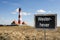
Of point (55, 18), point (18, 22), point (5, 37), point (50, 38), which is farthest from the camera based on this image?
point (18, 22)

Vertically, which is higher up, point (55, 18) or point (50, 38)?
point (55, 18)

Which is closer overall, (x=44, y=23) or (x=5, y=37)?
(x=44, y=23)

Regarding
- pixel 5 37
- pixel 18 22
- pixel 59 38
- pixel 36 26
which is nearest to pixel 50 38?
pixel 59 38

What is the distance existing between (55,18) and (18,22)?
177 ft

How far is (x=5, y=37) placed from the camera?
63.5 feet

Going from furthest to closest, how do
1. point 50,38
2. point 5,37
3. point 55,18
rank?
1. point 50,38
2. point 5,37
3. point 55,18

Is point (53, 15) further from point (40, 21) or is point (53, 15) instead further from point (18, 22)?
point (18, 22)

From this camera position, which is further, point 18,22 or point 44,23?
point 18,22

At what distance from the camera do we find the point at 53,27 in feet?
39.7

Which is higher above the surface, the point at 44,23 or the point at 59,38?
the point at 44,23

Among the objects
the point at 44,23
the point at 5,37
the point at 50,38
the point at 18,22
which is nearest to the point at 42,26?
the point at 44,23

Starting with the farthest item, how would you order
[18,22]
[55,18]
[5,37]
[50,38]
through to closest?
1. [18,22]
2. [50,38]
3. [5,37]
4. [55,18]

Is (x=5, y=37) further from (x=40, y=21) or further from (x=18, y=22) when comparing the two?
(x=18, y=22)

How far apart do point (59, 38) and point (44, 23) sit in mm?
11270
